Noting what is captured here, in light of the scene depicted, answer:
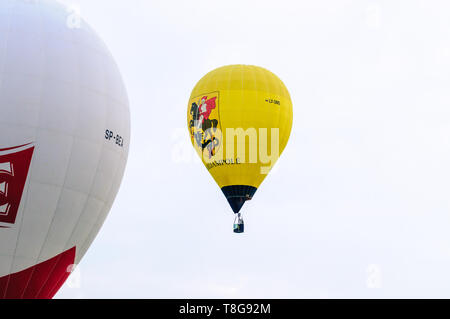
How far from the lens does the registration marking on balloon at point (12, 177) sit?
17619 millimetres

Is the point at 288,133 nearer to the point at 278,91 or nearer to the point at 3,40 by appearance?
the point at 278,91

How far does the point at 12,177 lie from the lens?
58.1ft

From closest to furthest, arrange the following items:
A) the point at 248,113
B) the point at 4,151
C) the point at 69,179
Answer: the point at 4,151 < the point at 69,179 < the point at 248,113

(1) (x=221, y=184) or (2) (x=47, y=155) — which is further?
(1) (x=221, y=184)

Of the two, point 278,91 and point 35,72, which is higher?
point 278,91

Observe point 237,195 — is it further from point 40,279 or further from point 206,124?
point 40,279

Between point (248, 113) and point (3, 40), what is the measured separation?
38.3ft

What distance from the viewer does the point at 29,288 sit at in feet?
61.4

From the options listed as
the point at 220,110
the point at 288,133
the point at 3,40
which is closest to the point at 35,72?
the point at 3,40

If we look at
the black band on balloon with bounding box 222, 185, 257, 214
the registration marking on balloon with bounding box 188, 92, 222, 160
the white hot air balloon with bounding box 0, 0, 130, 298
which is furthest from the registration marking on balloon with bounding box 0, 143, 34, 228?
the black band on balloon with bounding box 222, 185, 257, 214

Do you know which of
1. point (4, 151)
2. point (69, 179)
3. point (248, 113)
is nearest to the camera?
point (4, 151)

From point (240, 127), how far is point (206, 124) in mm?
1412

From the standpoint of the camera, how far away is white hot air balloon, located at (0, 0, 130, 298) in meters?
17.9

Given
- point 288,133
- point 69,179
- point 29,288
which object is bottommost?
point 29,288
